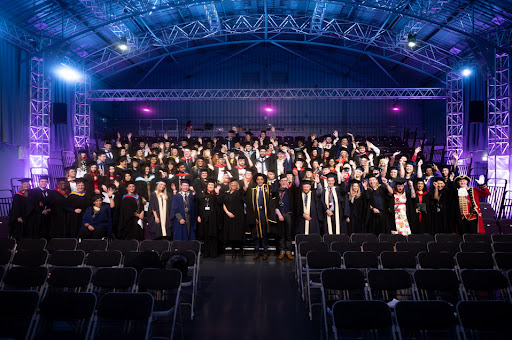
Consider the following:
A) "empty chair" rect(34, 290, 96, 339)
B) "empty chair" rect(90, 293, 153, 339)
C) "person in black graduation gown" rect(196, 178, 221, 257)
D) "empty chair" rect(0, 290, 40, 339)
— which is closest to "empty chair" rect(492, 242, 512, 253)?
"person in black graduation gown" rect(196, 178, 221, 257)

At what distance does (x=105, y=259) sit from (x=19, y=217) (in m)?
3.50

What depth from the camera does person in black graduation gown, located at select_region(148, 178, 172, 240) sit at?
7.35 metres

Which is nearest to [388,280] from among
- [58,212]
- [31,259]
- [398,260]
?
[398,260]

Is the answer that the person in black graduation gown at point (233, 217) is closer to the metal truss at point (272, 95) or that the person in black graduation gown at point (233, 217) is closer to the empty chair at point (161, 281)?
the empty chair at point (161, 281)

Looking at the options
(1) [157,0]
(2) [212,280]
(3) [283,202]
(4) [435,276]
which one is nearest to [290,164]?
(3) [283,202]

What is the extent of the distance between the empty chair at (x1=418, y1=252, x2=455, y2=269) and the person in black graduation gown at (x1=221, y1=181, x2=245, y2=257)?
3588 millimetres

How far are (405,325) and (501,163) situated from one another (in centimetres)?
1173

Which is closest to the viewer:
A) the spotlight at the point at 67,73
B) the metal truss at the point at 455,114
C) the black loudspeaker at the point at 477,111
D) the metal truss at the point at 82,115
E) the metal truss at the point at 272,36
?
the black loudspeaker at the point at 477,111

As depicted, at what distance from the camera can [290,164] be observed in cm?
981

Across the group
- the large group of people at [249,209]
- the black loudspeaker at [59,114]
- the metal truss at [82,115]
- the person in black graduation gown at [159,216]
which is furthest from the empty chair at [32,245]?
the metal truss at [82,115]

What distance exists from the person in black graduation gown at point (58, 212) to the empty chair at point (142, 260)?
318 centimetres

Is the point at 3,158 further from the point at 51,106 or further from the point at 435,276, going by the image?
the point at 435,276

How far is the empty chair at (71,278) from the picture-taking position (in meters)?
4.16

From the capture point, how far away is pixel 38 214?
24.6 ft
